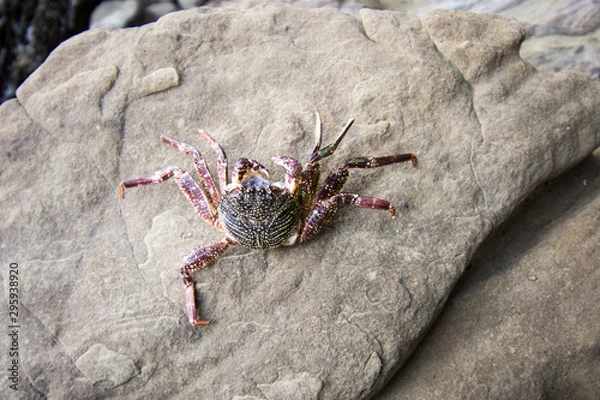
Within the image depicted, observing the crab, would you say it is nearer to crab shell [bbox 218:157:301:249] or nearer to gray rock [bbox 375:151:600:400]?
crab shell [bbox 218:157:301:249]

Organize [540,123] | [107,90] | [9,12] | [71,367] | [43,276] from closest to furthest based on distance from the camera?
[71,367], [43,276], [540,123], [107,90], [9,12]

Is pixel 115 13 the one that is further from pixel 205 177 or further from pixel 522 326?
pixel 522 326

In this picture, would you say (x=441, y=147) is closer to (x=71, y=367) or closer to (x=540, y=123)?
(x=540, y=123)

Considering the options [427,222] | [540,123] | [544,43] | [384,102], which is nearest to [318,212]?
[427,222]

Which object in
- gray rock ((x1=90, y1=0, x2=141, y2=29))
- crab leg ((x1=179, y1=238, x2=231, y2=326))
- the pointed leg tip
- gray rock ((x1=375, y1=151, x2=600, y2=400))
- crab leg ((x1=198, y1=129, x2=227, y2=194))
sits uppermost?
gray rock ((x1=90, y1=0, x2=141, y2=29))

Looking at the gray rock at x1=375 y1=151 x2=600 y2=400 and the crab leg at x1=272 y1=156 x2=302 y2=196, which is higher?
the crab leg at x1=272 y1=156 x2=302 y2=196

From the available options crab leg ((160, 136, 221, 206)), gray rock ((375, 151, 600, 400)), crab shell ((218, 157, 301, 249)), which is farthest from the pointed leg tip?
gray rock ((375, 151, 600, 400))

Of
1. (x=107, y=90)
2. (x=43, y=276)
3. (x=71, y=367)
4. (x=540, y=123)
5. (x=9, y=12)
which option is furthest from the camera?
(x=9, y=12)
